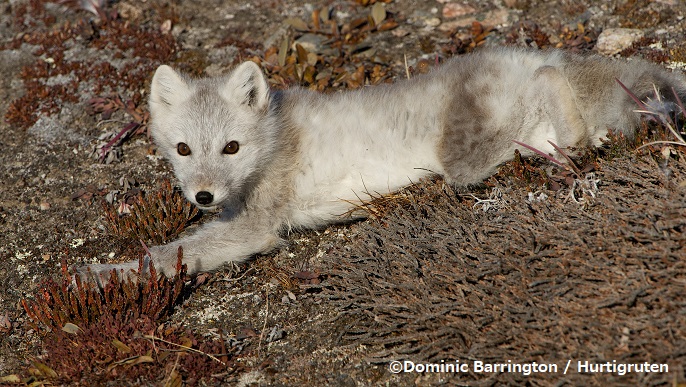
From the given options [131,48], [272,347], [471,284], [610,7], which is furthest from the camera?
[131,48]

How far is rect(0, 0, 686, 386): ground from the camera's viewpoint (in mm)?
3297

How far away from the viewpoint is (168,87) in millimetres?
4973

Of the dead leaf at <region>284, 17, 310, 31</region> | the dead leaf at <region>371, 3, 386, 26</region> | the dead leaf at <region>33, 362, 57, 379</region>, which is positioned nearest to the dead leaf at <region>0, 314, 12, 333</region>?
the dead leaf at <region>33, 362, 57, 379</region>

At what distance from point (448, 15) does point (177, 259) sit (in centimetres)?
434

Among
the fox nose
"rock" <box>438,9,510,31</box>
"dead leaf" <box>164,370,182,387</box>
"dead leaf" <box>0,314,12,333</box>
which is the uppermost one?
"rock" <box>438,9,510,31</box>

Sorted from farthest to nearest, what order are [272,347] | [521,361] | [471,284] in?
[272,347], [471,284], [521,361]

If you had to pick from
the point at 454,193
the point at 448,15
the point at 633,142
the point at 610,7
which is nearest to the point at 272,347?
the point at 454,193

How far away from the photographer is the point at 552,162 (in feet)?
14.7

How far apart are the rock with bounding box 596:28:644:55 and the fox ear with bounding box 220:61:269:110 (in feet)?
11.6

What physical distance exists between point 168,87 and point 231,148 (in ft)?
2.50

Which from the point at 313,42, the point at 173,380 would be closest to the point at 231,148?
the point at 173,380

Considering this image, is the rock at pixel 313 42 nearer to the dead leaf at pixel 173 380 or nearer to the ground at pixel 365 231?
the ground at pixel 365 231

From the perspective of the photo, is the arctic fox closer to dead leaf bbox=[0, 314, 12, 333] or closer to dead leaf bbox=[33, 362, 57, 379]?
dead leaf bbox=[0, 314, 12, 333]

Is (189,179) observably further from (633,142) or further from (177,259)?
(633,142)
